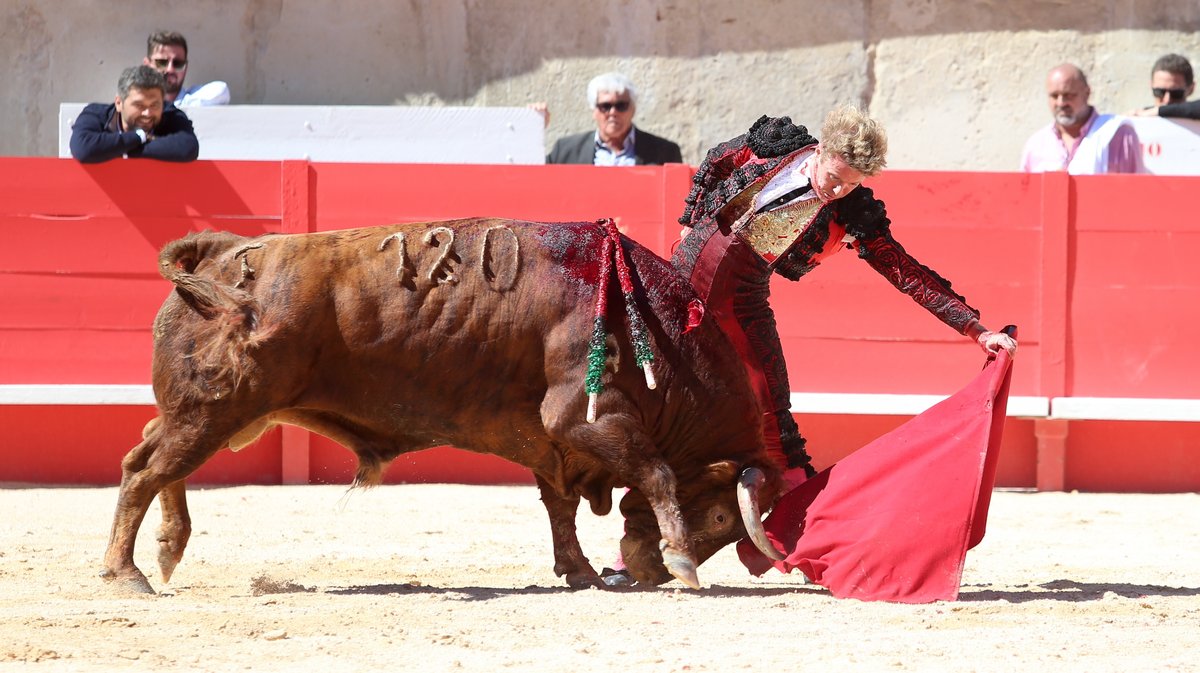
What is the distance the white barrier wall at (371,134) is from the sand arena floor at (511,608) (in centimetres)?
225

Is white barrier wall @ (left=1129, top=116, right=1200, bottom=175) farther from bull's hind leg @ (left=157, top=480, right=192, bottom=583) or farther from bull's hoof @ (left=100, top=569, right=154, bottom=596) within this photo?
bull's hoof @ (left=100, top=569, right=154, bottom=596)

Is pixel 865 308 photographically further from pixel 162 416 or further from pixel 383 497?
pixel 162 416

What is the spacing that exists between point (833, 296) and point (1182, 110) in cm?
195

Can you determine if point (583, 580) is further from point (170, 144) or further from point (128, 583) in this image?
point (170, 144)

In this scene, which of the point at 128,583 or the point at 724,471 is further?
the point at 724,471

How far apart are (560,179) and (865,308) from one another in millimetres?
1432

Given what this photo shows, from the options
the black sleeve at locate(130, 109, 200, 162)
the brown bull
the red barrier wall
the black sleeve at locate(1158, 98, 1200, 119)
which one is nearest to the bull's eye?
the brown bull

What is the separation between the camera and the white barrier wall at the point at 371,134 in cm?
780

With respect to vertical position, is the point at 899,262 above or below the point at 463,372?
above

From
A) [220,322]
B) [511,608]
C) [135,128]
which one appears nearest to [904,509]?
[511,608]

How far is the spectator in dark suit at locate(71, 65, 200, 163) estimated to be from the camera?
263 inches

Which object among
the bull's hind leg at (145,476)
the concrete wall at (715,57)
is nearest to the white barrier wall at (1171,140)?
Answer: the concrete wall at (715,57)

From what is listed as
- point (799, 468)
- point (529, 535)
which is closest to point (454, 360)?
point (799, 468)

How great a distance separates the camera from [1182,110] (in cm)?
755
